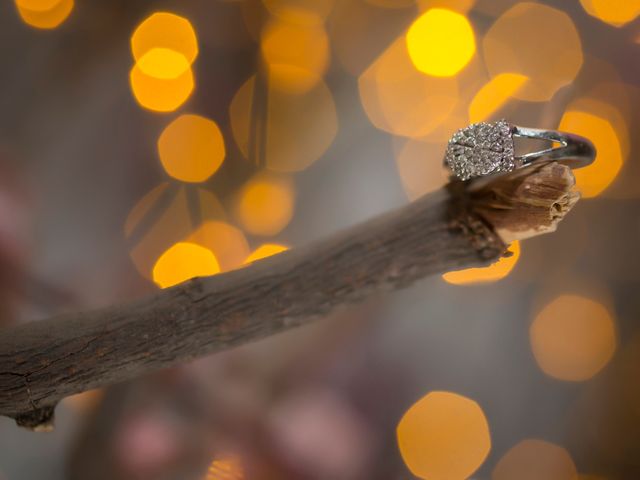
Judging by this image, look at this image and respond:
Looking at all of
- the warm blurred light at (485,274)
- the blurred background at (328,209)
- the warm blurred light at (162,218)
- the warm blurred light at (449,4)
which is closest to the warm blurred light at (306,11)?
the blurred background at (328,209)

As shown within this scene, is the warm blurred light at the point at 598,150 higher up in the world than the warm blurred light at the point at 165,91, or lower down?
lower down

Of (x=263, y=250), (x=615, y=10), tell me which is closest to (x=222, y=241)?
(x=263, y=250)

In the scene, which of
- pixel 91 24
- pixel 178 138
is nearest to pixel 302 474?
pixel 178 138

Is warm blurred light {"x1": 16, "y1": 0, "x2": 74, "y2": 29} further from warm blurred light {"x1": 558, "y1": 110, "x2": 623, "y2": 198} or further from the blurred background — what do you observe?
warm blurred light {"x1": 558, "y1": 110, "x2": 623, "y2": 198}

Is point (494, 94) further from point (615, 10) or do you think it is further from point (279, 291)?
point (279, 291)

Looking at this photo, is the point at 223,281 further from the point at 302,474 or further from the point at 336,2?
the point at 336,2

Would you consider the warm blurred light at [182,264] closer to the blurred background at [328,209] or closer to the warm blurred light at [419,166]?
the blurred background at [328,209]
